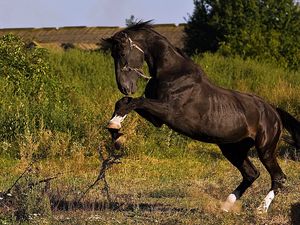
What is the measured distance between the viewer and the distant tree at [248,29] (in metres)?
30.2

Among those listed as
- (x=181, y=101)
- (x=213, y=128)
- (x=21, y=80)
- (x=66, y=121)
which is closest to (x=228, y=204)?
(x=213, y=128)

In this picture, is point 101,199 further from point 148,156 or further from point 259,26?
point 259,26

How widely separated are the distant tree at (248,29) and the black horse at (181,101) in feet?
64.0

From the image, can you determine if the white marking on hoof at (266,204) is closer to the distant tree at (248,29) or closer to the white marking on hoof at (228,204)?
the white marking on hoof at (228,204)

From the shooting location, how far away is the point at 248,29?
3166 centimetres

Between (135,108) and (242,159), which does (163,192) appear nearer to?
(242,159)

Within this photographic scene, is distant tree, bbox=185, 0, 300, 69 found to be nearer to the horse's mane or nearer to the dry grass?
the dry grass

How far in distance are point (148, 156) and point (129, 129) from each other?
0.72 meters

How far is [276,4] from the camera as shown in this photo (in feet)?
111

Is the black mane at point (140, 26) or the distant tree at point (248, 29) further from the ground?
the black mane at point (140, 26)

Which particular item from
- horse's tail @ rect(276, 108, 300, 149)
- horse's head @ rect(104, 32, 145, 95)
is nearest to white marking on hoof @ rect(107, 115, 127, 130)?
horse's head @ rect(104, 32, 145, 95)

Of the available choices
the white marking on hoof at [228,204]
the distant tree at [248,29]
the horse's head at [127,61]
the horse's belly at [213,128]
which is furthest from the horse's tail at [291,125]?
the distant tree at [248,29]

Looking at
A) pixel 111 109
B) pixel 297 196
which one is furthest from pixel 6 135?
pixel 297 196

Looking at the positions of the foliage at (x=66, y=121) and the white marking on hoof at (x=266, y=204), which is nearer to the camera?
the white marking on hoof at (x=266, y=204)
